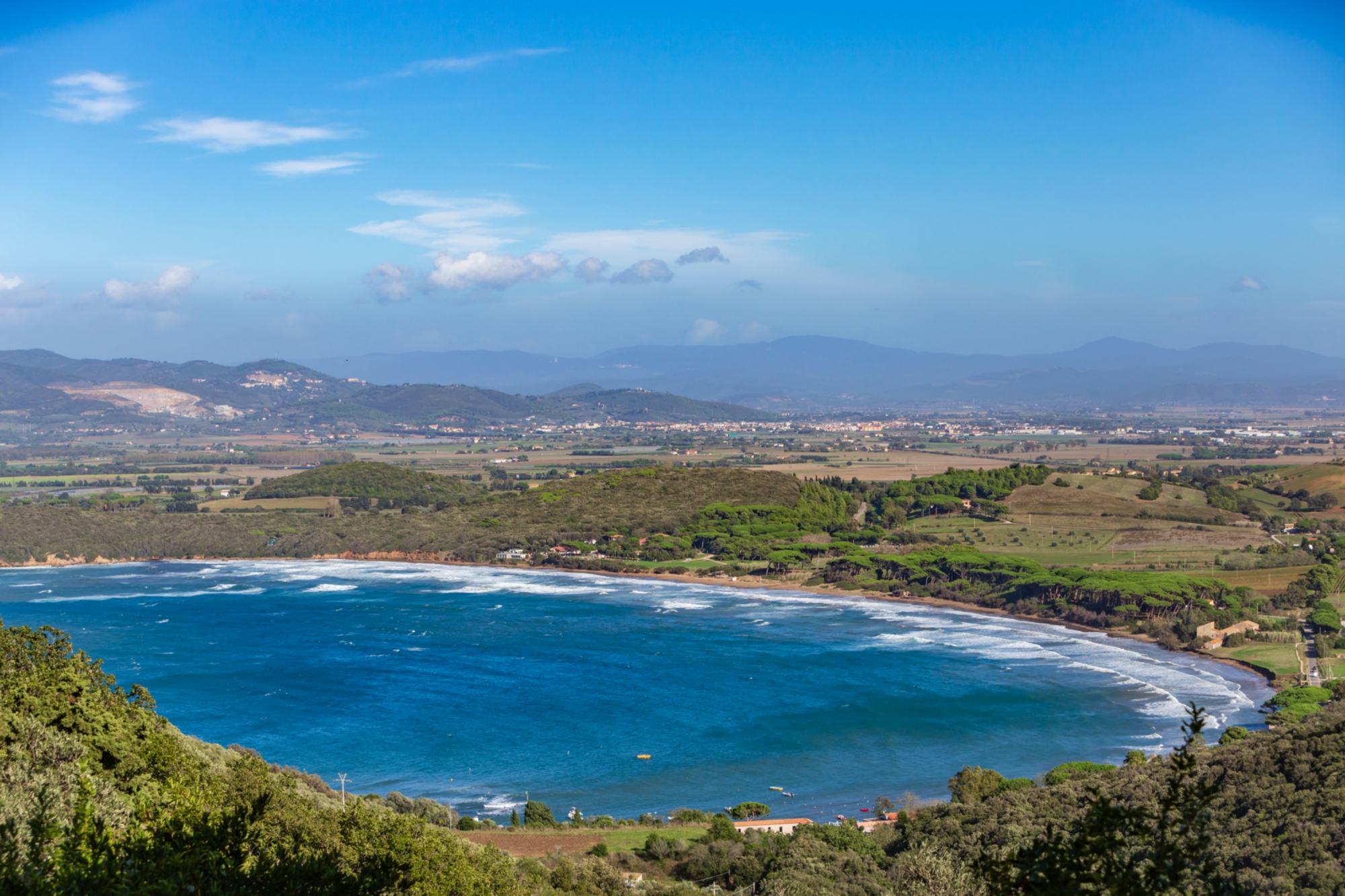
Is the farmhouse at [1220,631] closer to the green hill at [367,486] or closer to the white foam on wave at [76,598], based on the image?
the white foam on wave at [76,598]

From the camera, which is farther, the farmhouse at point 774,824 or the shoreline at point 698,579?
the shoreline at point 698,579

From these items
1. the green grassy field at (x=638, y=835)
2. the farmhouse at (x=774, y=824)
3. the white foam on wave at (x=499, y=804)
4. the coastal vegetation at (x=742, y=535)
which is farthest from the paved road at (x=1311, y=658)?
the white foam on wave at (x=499, y=804)

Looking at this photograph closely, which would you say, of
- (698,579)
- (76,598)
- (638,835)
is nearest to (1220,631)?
(698,579)

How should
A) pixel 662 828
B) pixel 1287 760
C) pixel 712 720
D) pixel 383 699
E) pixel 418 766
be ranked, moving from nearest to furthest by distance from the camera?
pixel 1287 760, pixel 662 828, pixel 418 766, pixel 712 720, pixel 383 699

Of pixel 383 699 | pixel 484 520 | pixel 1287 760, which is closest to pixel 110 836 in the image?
pixel 1287 760

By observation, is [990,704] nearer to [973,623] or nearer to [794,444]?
[973,623]
